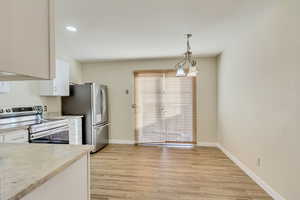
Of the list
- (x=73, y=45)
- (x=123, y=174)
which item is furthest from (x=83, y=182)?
(x=73, y=45)

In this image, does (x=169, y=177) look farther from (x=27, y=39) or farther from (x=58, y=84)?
(x=58, y=84)

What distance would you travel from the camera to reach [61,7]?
206cm

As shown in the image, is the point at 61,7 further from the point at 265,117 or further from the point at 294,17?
the point at 265,117

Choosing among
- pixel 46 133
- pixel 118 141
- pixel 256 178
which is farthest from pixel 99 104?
pixel 256 178

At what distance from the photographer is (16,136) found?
226cm

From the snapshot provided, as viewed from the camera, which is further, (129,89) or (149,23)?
(129,89)

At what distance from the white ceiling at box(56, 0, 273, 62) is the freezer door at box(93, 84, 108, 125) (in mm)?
939

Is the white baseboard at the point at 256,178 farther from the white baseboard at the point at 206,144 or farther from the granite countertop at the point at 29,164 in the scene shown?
the granite countertop at the point at 29,164

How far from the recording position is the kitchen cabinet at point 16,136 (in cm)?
212

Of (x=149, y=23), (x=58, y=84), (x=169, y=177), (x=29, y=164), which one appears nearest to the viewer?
(x=29, y=164)

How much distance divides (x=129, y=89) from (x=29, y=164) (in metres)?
3.99

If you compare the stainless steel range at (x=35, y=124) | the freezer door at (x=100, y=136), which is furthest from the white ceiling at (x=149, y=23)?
the freezer door at (x=100, y=136)

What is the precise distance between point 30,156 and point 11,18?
0.78 metres

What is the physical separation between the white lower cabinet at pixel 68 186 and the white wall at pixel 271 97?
201 cm
